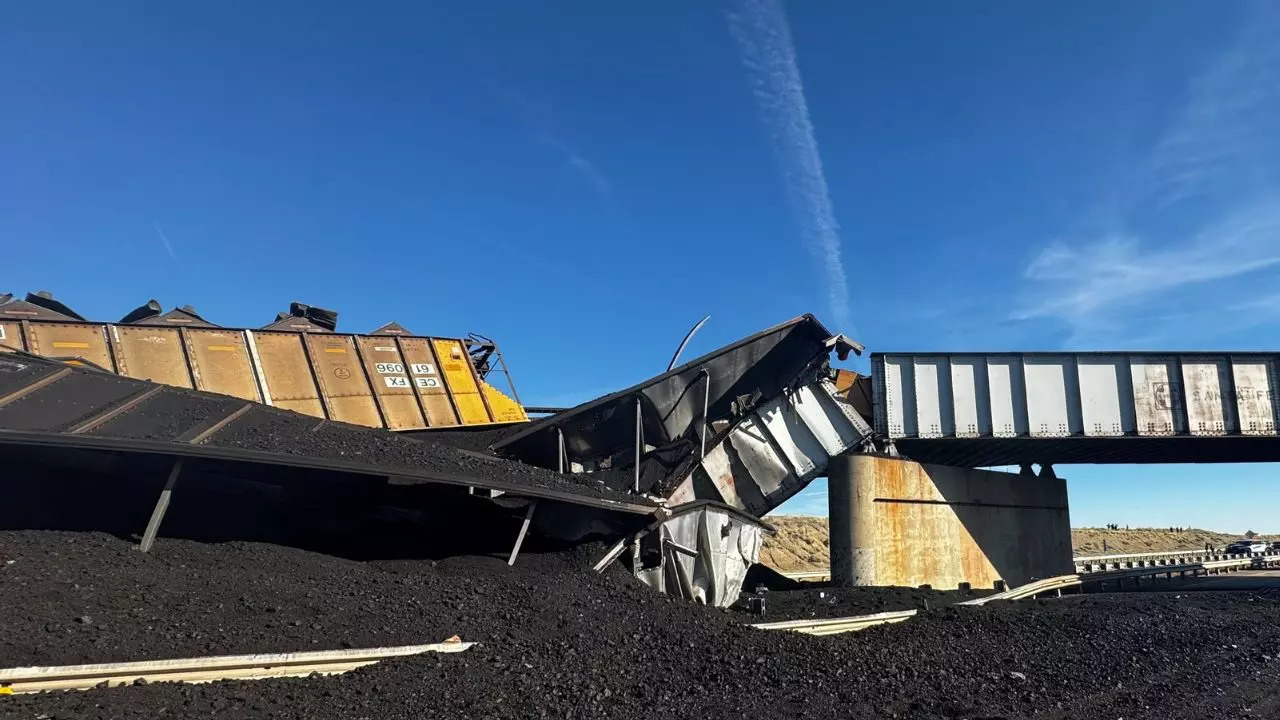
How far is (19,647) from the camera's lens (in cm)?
525

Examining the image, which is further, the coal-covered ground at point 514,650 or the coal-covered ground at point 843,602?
the coal-covered ground at point 843,602

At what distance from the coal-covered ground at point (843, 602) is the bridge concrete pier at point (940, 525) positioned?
7.43ft

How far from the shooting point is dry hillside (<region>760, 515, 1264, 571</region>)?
1363 inches

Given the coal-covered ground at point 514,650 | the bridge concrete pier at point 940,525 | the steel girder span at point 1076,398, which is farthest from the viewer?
the steel girder span at point 1076,398

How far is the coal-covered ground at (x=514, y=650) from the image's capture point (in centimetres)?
559

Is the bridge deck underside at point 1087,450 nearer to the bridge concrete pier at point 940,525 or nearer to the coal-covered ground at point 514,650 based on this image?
the bridge concrete pier at point 940,525

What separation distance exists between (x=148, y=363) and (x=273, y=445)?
860 centimetres

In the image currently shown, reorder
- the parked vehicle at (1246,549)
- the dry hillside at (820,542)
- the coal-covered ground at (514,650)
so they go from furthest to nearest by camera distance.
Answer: the parked vehicle at (1246,549) < the dry hillside at (820,542) < the coal-covered ground at (514,650)

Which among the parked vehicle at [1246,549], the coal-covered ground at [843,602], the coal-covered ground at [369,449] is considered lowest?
the coal-covered ground at [843,602]

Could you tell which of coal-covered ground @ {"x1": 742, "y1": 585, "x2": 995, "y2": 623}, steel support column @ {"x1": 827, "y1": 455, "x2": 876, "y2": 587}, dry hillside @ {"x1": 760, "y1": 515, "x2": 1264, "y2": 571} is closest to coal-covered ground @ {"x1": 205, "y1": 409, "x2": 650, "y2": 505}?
coal-covered ground @ {"x1": 742, "y1": 585, "x2": 995, "y2": 623}

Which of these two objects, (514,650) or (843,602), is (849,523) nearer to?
(843,602)

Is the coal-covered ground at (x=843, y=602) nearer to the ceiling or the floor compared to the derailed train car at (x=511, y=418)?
nearer to the floor

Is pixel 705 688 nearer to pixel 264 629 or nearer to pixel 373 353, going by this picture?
pixel 264 629

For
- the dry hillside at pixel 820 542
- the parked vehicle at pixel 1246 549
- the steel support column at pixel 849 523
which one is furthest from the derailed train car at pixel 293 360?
the parked vehicle at pixel 1246 549
